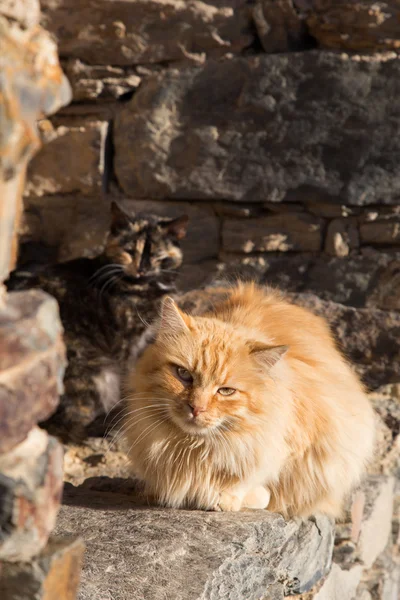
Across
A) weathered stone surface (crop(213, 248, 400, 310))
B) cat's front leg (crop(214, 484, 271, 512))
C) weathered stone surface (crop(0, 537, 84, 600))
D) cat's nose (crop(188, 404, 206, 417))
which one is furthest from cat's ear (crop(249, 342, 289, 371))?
weathered stone surface (crop(213, 248, 400, 310))

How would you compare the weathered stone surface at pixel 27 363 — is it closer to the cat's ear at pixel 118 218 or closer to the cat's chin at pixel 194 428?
the cat's chin at pixel 194 428

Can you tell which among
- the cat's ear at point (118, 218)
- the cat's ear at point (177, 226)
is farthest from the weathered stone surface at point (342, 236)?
the cat's ear at point (118, 218)

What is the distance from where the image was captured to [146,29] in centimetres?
384

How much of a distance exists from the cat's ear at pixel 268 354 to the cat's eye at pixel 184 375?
0.63ft

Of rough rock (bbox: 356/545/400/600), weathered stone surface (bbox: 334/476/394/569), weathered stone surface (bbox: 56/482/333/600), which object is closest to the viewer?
weathered stone surface (bbox: 56/482/333/600)

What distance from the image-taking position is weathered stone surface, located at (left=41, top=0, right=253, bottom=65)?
12.3ft

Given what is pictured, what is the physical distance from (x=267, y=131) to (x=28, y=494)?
3125mm

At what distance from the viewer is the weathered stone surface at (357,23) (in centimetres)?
347

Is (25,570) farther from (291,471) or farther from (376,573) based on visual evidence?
(376,573)

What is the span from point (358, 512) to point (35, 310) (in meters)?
2.12

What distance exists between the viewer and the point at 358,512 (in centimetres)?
268

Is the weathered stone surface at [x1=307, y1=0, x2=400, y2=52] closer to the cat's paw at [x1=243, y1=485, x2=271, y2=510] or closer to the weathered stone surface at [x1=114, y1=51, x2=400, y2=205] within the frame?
the weathered stone surface at [x1=114, y1=51, x2=400, y2=205]

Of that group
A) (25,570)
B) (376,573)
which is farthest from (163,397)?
(376,573)

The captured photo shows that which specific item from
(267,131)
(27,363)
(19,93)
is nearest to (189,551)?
(27,363)
